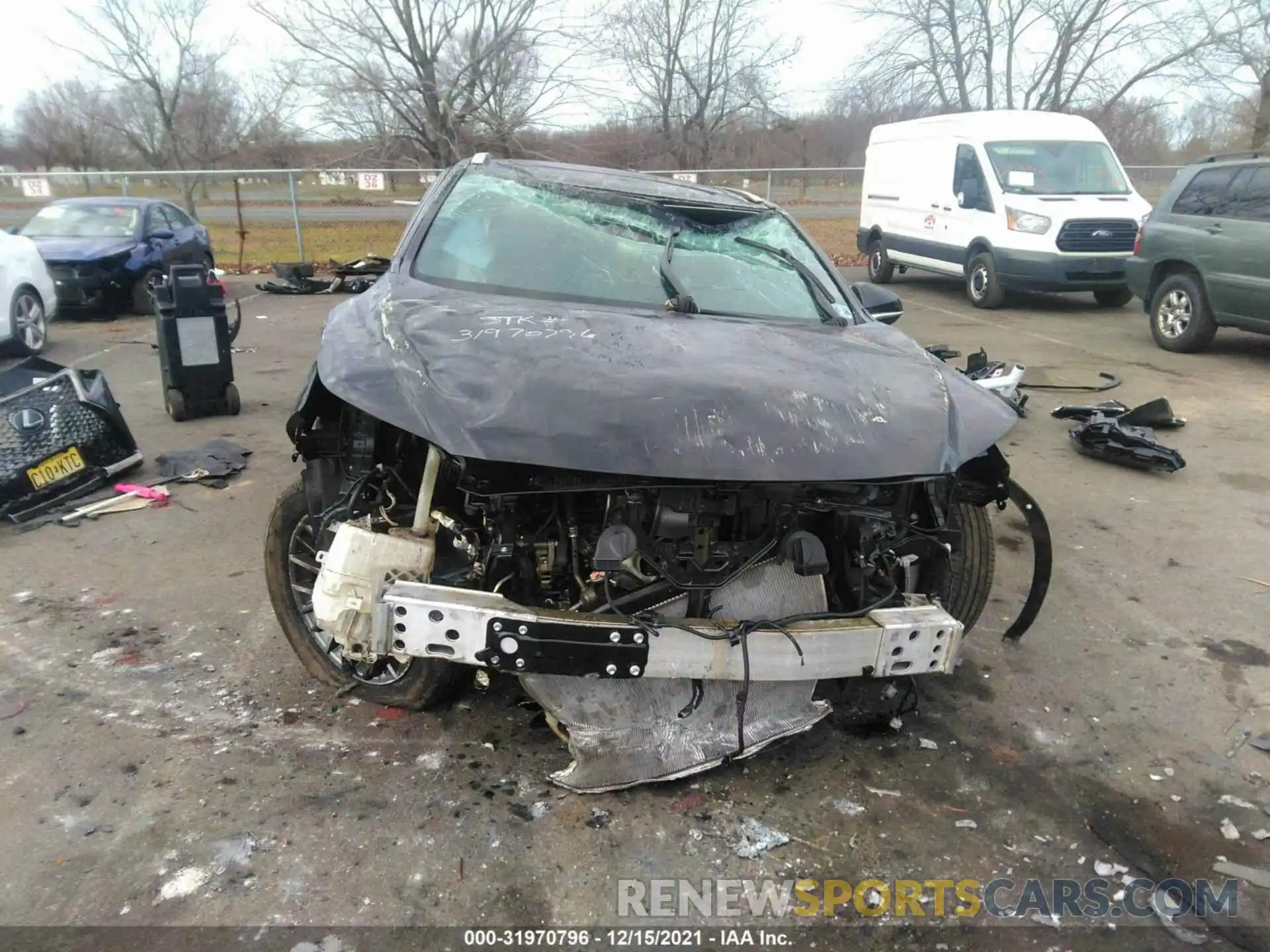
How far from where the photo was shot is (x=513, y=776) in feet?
9.12

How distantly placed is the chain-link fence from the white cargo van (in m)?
5.50

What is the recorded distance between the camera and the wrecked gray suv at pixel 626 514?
2.40 metres

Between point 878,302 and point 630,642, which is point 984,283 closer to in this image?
point 878,302

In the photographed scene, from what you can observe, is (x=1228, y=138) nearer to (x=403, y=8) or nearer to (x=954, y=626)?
(x=403, y=8)

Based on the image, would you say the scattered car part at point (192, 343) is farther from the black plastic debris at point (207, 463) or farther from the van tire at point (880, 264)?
the van tire at point (880, 264)

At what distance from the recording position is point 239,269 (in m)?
16.0

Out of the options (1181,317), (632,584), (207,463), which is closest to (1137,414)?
(1181,317)

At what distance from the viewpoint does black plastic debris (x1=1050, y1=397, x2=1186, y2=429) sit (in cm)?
678

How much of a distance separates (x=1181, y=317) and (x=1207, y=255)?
2.76 ft

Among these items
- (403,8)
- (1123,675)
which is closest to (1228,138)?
(403,8)

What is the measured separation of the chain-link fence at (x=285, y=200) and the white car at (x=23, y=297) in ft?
23.4

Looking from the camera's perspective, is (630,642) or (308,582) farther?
(308,582)

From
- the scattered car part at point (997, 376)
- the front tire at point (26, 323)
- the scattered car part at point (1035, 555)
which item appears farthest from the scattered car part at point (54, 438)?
the scattered car part at point (997, 376)

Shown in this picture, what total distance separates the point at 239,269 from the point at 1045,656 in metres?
15.8
